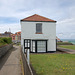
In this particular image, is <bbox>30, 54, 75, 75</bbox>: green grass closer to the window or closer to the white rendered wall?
the white rendered wall

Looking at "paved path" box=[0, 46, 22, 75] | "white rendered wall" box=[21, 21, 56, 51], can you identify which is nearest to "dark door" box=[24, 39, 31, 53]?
"white rendered wall" box=[21, 21, 56, 51]

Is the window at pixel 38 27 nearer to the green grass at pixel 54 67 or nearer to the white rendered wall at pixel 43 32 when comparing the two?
the white rendered wall at pixel 43 32

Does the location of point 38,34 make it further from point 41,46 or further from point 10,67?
point 10,67

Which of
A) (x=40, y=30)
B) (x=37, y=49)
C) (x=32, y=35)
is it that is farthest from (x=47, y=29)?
(x=37, y=49)

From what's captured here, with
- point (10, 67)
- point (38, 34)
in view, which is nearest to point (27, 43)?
point (38, 34)

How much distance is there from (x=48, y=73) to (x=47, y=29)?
1055cm

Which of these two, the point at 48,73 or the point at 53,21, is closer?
the point at 48,73

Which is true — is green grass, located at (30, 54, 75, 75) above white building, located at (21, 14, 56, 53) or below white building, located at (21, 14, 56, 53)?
below

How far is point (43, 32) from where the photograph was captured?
52.5ft

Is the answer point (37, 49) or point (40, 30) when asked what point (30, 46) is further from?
point (40, 30)

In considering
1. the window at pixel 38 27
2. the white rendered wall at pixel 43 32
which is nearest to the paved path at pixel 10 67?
the white rendered wall at pixel 43 32

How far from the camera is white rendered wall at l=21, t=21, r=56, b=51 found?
1549cm

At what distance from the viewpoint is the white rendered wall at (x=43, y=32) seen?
50.8 ft

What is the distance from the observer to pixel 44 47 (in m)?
16.3
